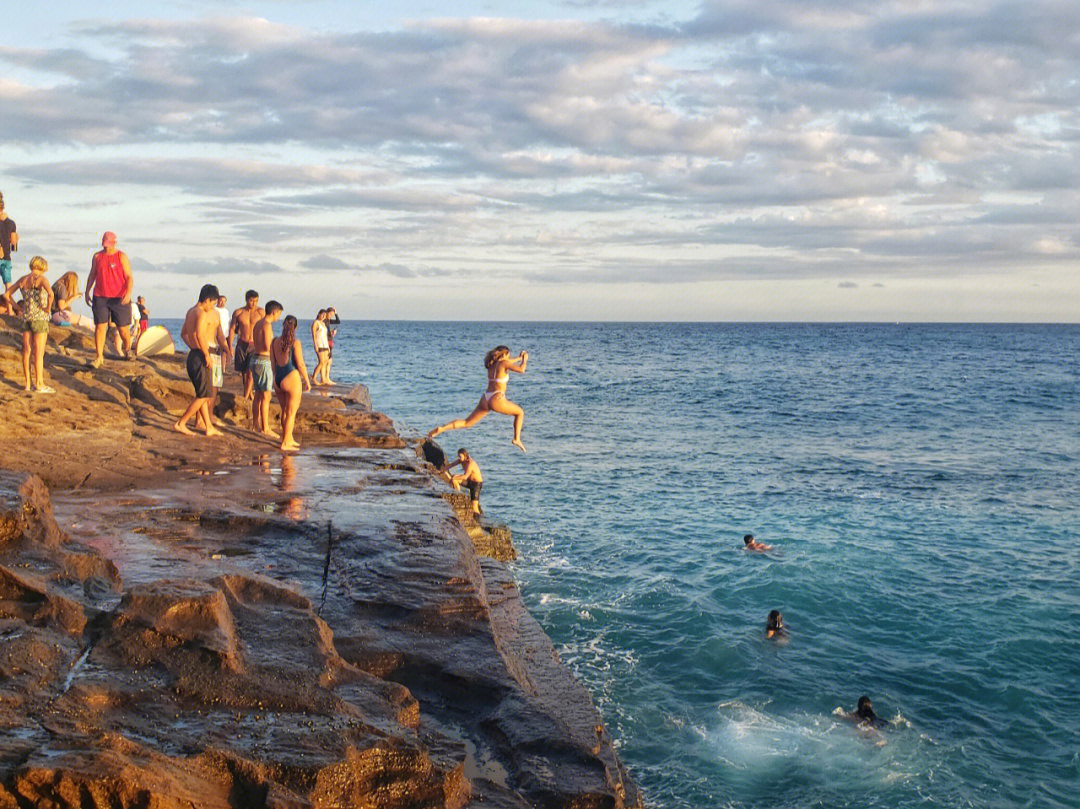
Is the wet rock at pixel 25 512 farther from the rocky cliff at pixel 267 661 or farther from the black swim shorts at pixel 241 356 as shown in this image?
the black swim shorts at pixel 241 356

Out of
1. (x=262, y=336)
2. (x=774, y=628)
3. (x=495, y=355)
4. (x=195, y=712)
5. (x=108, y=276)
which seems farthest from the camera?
(x=108, y=276)

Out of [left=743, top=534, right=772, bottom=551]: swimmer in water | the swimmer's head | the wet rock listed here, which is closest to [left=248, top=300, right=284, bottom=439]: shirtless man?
the wet rock

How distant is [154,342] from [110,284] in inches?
351

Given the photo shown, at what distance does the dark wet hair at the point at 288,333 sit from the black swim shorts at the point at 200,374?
1.08m

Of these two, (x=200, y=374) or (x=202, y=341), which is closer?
(x=202, y=341)

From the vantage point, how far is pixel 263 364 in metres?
12.9

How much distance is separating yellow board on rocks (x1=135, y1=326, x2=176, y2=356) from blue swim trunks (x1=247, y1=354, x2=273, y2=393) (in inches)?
394

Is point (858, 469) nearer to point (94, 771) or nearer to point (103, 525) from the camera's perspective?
point (103, 525)

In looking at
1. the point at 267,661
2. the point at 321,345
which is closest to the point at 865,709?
the point at 267,661

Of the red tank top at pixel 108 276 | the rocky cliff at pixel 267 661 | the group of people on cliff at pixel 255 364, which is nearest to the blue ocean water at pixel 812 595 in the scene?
the rocky cliff at pixel 267 661

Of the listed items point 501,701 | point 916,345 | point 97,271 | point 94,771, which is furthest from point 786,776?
point 916,345

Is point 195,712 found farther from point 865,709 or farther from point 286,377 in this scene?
point 286,377

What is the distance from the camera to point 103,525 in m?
7.92

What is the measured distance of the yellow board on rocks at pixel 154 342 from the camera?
21.8m
